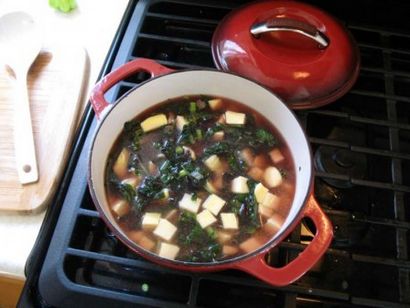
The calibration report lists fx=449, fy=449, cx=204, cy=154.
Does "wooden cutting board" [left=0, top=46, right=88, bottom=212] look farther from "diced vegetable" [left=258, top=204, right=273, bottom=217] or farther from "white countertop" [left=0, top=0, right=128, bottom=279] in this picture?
"diced vegetable" [left=258, top=204, right=273, bottom=217]

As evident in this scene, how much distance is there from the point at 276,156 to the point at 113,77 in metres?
0.34

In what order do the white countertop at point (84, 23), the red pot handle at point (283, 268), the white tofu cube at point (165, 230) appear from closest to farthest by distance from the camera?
the red pot handle at point (283, 268)
the white tofu cube at point (165, 230)
the white countertop at point (84, 23)

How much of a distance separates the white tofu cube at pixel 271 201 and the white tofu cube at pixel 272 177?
26mm

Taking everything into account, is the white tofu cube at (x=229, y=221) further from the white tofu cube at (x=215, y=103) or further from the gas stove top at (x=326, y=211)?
the white tofu cube at (x=215, y=103)

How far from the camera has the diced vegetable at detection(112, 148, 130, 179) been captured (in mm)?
822

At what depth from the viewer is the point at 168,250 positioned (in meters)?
0.73

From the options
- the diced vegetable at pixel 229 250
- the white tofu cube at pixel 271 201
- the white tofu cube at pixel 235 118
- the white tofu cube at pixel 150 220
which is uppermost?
the white tofu cube at pixel 235 118

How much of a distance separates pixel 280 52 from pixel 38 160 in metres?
0.54

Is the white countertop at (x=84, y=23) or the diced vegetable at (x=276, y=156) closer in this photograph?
the diced vegetable at (x=276, y=156)

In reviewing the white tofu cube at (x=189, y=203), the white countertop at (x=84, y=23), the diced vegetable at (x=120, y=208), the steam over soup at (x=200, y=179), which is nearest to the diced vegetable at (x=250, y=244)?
the steam over soup at (x=200, y=179)

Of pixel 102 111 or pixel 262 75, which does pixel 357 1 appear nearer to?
pixel 262 75

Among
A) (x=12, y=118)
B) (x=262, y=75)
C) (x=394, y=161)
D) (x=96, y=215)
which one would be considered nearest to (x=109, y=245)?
(x=96, y=215)

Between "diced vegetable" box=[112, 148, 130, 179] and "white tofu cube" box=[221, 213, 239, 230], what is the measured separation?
0.20 meters

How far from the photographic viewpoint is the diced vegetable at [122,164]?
2.70ft
